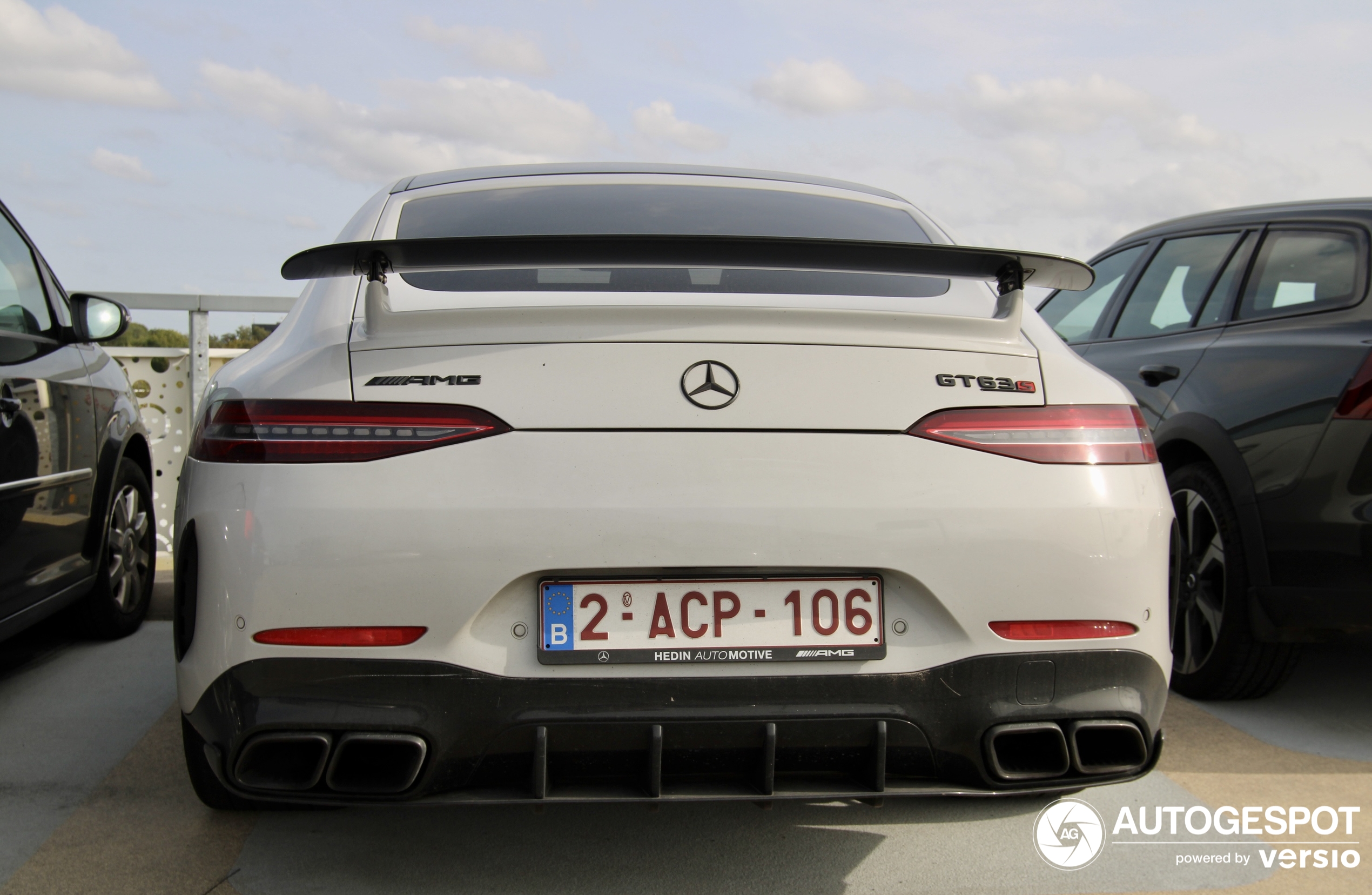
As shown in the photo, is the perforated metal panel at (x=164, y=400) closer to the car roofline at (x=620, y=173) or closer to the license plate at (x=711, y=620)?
the car roofline at (x=620, y=173)

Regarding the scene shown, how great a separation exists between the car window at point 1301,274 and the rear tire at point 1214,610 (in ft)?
1.90

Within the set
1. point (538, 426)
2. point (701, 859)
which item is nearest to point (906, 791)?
point (701, 859)

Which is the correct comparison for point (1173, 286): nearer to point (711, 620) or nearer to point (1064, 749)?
point (1064, 749)

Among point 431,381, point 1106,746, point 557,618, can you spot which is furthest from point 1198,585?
point 431,381

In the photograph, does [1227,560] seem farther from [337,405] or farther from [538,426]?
[337,405]

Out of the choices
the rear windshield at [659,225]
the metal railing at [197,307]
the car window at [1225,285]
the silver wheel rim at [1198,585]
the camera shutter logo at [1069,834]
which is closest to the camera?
the rear windshield at [659,225]

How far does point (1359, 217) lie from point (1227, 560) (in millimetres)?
1133

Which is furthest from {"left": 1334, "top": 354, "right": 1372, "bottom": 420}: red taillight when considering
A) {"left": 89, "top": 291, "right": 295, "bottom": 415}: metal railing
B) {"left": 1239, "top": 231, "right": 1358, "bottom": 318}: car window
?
{"left": 89, "top": 291, "right": 295, "bottom": 415}: metal railing

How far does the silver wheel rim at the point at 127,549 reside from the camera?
4324mm

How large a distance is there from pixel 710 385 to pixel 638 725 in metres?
0.60

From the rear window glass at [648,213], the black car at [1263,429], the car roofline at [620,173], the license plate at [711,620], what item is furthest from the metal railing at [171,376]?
the license plate at [711,620]

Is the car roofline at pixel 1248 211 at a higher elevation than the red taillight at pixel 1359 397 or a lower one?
higher

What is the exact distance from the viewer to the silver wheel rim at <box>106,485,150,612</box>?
432 cm

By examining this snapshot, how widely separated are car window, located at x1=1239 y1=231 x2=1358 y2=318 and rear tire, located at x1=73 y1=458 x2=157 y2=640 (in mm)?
4193
